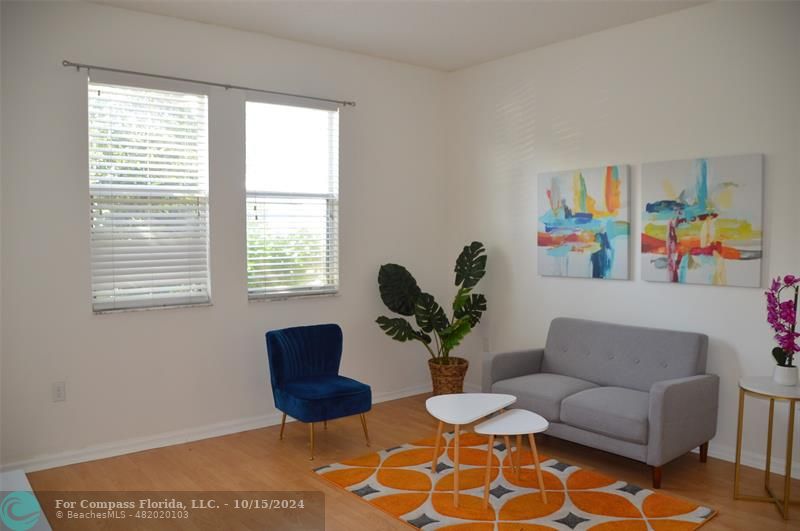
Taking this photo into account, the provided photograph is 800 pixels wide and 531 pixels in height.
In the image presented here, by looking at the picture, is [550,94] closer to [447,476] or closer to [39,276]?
[447,476]

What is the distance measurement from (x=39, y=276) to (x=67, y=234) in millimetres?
294

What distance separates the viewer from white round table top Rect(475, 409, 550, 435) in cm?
336

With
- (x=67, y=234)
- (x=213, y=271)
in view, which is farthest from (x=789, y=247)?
(x=67, y=234)

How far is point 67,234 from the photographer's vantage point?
4004 millimetres

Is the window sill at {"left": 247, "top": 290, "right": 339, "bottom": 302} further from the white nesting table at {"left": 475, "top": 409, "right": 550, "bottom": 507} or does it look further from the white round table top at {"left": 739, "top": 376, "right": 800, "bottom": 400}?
the white round table top at {"left": 739, "top": 376, "right": 800, "bottom": 400}

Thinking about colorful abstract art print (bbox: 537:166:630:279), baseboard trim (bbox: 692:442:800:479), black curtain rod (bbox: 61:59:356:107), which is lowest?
baseboard trim (bbox: 692:442:800:479)

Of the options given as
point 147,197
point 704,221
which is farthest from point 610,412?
point 147,197

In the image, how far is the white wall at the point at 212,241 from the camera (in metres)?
3.87

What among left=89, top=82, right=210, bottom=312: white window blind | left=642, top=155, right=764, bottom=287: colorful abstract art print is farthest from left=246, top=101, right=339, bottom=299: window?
left=642, top=155, right=764, bottom=287: colorful abstract art print

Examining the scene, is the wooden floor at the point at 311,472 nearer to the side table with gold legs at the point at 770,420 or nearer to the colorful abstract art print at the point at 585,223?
the side table with gold legs at the point at 770,420

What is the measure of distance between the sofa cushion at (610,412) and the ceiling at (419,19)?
2404 mm

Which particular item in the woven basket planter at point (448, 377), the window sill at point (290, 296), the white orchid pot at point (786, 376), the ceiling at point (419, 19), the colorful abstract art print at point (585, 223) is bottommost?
the woven basket planter at point (448, 377)

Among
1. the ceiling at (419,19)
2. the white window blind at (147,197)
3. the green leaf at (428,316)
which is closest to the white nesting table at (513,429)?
the green leaf at (428,316)

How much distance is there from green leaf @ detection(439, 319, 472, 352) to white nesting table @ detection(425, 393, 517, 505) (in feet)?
4.03
